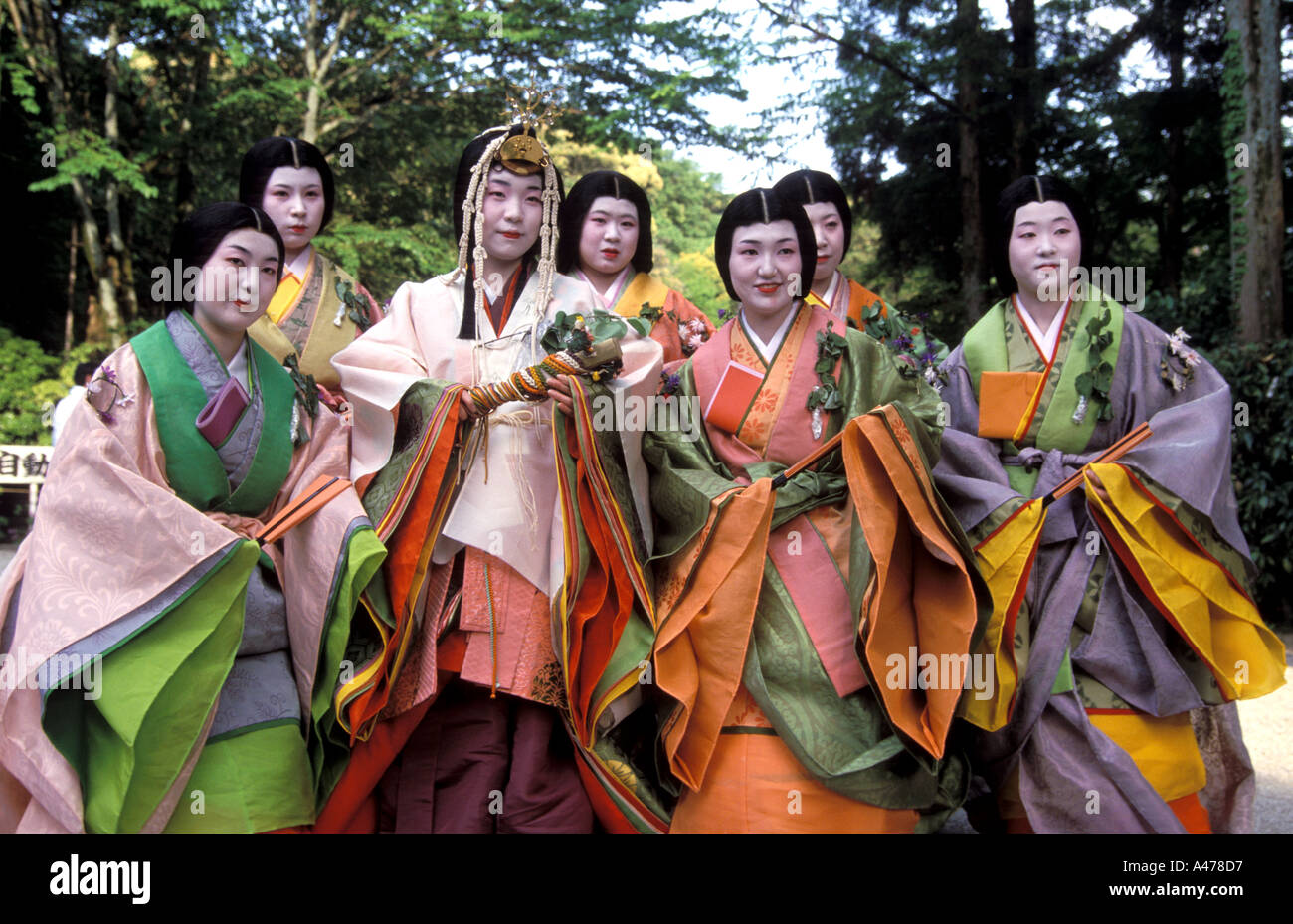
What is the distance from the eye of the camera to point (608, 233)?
4605 mm

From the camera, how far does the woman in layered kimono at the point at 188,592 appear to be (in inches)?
117

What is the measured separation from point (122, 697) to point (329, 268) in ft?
7.46

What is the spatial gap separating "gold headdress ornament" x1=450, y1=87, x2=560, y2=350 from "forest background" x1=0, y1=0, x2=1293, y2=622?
5229 millimetres

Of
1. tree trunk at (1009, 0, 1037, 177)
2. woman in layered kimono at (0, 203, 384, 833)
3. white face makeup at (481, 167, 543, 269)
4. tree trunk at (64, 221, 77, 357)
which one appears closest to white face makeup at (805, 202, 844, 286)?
white face makeup at (481, 167, 543, 269)

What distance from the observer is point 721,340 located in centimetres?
394

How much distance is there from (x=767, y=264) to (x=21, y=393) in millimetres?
11820

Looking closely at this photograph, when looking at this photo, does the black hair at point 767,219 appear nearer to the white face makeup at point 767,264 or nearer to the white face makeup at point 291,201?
the white face makeup at point 767,264

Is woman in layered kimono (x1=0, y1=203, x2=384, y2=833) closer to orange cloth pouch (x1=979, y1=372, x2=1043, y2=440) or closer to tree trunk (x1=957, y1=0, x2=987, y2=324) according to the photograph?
orange cloth pouch (x1=979, y1=372, x2=1043, y2=440)

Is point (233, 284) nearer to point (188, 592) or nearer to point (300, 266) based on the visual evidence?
point (188, 592)

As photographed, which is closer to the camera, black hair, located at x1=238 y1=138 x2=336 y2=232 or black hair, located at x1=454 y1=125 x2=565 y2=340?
black hair, located at x1=454 y1=125 x2=565 y2=340

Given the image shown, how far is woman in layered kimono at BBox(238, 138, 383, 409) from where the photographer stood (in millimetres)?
4383

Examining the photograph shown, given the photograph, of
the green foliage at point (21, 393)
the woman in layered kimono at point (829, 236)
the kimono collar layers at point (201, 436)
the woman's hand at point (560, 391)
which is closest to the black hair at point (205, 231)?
the kimono collar layers at point (201, 436)
